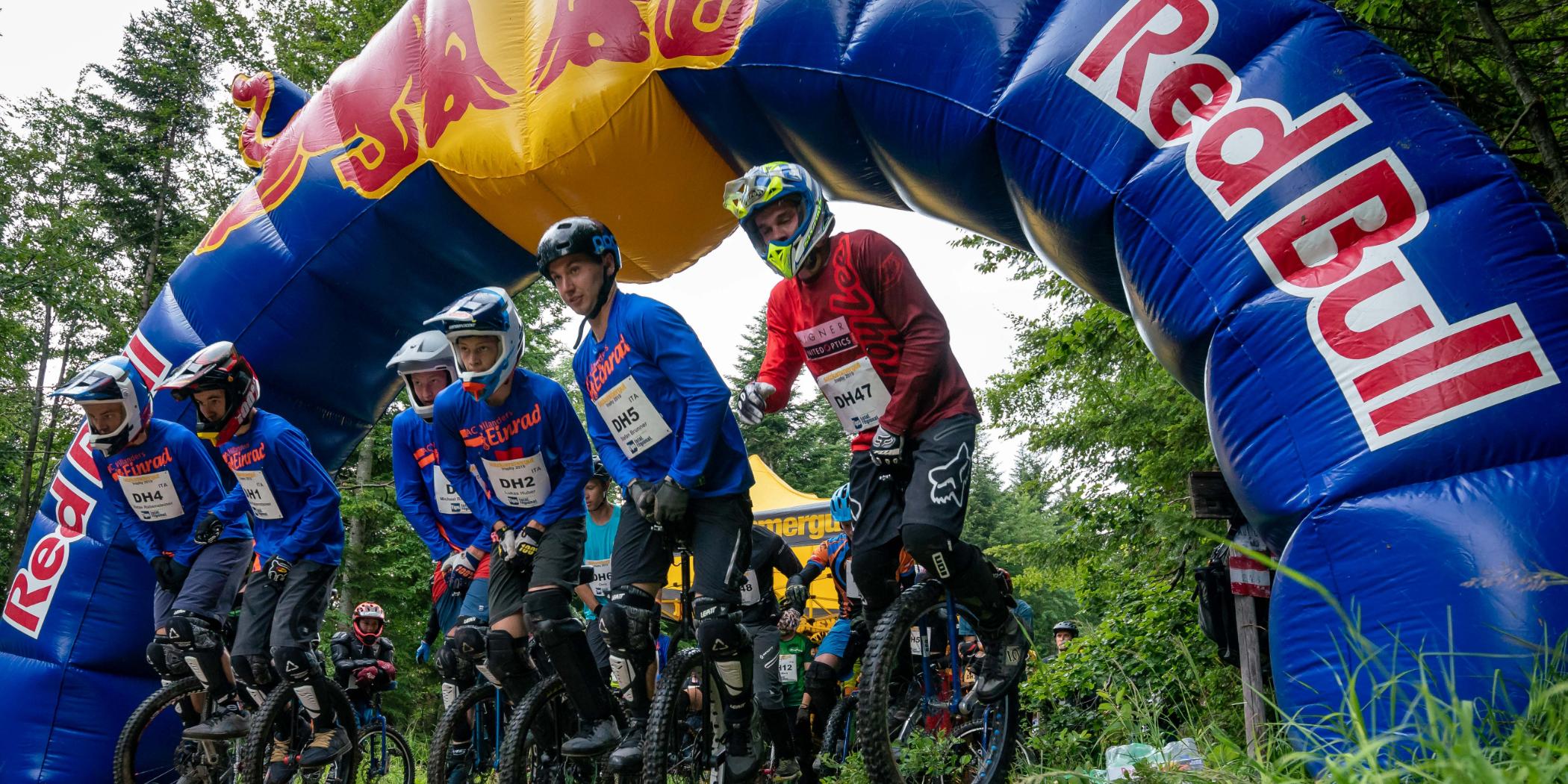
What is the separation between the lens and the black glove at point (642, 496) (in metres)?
4.10

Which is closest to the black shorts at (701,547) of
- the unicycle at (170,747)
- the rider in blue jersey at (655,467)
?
the rider in blue jersey at (655,467)

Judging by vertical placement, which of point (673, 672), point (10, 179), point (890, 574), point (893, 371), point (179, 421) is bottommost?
point (673, 672)

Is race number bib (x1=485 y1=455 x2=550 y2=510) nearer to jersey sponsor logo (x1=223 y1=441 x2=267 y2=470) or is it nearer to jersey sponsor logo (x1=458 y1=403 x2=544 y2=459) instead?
jersey sponsor logo (x1=458 y1=403 x2=544 y2=459)

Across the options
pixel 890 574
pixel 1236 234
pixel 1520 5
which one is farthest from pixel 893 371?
pixel 1520 5

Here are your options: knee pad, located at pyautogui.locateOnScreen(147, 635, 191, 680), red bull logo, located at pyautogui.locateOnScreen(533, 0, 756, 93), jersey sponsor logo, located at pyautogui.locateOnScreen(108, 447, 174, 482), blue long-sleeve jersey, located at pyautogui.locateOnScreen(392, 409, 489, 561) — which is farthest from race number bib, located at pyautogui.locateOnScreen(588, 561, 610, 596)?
red bull logo, located at pyautogui.locateOnScreen(533, 0, 756, 93)

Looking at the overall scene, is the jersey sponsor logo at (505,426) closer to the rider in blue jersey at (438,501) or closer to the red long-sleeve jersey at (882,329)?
the rider in blue jersey at (438,501)

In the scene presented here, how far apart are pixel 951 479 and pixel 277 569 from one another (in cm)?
416

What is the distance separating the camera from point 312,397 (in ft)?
25.4

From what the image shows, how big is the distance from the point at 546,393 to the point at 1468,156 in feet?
12.8

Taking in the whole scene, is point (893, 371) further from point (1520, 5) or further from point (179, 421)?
point (179, 421)

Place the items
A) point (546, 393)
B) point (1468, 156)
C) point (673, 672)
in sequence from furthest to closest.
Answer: point (546, 393), point (673, 672), point (1468, 156)

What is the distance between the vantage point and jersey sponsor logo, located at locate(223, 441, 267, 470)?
607cm

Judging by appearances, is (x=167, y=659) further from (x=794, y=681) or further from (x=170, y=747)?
(x=794, y=681)

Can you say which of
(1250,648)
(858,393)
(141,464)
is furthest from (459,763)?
(1250,648)
